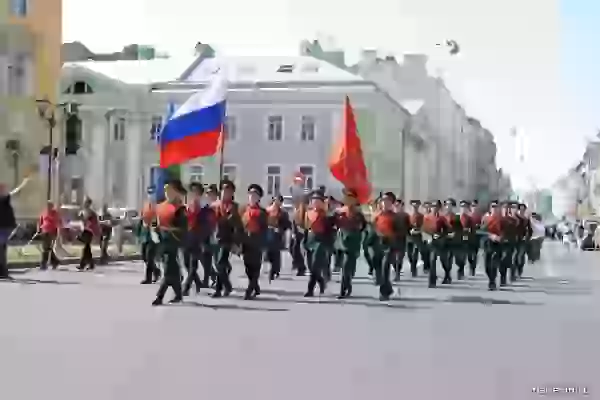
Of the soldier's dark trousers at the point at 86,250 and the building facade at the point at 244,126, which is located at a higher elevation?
the building facade at the point at 244,126

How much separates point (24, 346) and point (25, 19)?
41098 mm

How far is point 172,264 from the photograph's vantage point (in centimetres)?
1664

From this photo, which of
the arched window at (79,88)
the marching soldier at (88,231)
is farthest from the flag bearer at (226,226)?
the arched window at (79,88)

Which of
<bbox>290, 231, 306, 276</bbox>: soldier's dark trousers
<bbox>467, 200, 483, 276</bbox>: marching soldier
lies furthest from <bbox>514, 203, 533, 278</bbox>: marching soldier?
<bbox>290, 231, 306, 276</bbox>: soldier's dark trousers

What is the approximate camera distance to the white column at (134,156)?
214 ft

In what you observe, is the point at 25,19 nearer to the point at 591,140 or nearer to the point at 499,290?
the point at 499,290

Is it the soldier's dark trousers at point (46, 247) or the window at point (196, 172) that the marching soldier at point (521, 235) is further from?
the window at point (196, 172)

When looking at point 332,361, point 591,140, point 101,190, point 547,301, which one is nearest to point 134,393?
point 332,361

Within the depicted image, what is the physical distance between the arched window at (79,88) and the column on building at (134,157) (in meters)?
2.88

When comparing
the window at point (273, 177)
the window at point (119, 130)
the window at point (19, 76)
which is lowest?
the window at point (273, 177)

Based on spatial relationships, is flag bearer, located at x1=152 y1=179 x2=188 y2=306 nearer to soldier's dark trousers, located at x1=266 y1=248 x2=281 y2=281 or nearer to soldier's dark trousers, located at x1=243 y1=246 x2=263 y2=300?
soldier's dark trousers, located at x1=243 y1=246 x2=263 y2=300

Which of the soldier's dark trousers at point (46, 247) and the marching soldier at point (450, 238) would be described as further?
the soldier's dark trousers at point (46, 247)

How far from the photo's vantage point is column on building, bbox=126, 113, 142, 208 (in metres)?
64.9

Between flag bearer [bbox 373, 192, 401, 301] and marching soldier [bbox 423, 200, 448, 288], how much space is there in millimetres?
4401
